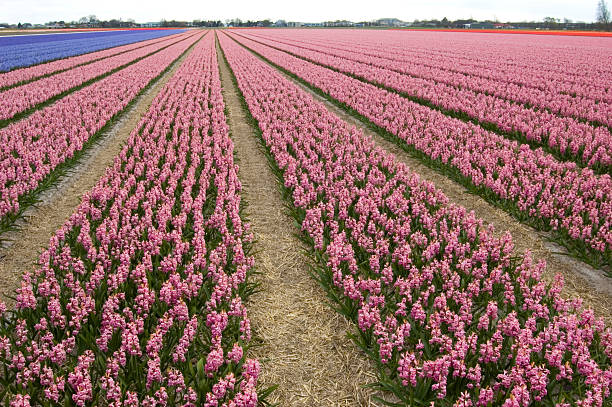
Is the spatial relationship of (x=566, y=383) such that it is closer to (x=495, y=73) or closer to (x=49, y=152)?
(x=49, y=152)

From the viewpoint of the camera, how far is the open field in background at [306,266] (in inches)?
159

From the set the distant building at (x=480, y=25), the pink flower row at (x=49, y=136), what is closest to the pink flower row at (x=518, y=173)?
the pink flower row at (x=49, y=136)

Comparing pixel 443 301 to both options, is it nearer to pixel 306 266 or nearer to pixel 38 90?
pixel 306 266

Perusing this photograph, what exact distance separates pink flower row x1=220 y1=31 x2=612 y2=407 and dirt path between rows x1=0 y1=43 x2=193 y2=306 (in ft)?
15.2

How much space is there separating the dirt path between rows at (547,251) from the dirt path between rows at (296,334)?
3.27m

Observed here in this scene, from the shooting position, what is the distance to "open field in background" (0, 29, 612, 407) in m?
4.04

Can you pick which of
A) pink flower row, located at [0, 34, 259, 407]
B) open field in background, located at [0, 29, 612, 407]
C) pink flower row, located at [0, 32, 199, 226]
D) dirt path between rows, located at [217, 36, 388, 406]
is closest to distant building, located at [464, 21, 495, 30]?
open field in background, located at [0, 29, 612, 407]

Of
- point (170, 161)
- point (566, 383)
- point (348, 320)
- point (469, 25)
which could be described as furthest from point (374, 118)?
point (469, 25)

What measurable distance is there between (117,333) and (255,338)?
1580 mm

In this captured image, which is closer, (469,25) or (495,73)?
(495,73)

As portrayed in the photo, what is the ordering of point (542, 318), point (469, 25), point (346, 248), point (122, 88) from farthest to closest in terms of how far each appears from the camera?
point (469, 25), point (122, 88), point (346, 248), point (542, 318)

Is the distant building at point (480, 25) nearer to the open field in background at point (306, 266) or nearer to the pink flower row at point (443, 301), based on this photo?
the open field in background at point (306, 266)

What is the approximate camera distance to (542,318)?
16.1ft

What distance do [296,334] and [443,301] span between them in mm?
1861
